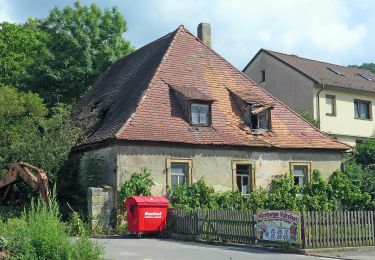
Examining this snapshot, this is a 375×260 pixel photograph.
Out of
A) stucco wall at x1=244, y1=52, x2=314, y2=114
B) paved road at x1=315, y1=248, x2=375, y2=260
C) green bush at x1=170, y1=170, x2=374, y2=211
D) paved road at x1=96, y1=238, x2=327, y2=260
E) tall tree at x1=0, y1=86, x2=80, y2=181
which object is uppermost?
stucco wall at x1=244, y1=52, x2=314, y2=114

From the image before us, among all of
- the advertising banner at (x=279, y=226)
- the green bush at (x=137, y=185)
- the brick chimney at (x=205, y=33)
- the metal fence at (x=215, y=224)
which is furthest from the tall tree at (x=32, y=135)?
the advertising banner at (x=279, y=226)

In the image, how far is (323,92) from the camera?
40.0 meters

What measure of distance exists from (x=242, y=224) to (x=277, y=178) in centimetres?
941

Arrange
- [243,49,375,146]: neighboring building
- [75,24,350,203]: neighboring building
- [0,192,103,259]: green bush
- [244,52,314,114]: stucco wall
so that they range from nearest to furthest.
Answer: [0,192,103,259]: green bush → [75,24,350,203]: neighboring building → [243,49,375,146]: neighboring building → [244,52,314,114]: stucco wall

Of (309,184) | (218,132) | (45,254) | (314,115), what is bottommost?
(45,254)

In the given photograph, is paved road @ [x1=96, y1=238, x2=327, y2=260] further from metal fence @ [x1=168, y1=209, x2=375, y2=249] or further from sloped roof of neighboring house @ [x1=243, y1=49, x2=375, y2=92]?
sloped roof of neighboring house @ [x1=243, y1=49, x2=375, y2=92]

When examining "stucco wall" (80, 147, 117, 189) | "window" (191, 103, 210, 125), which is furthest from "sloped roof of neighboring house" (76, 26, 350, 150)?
"stucco wall" (80, 147, 117, 189)

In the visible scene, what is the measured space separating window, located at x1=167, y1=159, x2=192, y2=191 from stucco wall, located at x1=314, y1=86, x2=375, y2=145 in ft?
58.4

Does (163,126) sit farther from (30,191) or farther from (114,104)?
(30,191)

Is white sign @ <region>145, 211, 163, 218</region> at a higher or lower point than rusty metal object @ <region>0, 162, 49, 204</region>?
lower

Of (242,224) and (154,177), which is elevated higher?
(154,177)

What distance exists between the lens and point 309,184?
84.4 feet

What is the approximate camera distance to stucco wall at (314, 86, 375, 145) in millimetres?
39906

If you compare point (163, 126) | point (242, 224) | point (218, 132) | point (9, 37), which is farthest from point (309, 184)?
point (9, 37)
